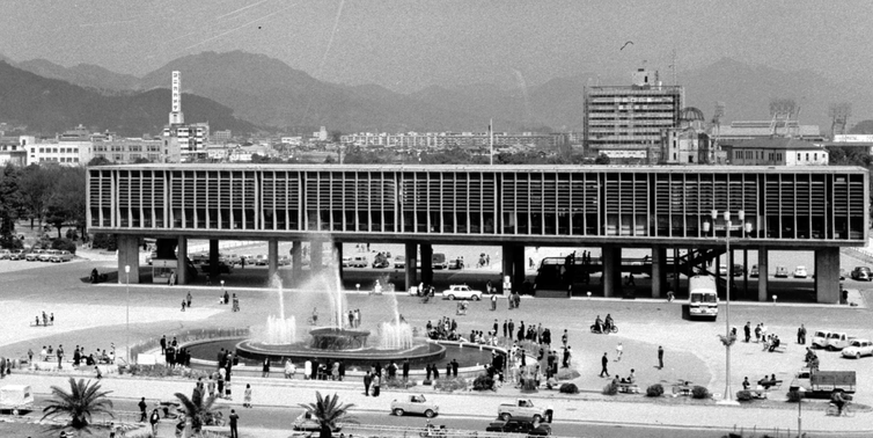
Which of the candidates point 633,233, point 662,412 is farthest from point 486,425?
point 633,233

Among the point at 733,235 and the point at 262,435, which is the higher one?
the point at 733,235

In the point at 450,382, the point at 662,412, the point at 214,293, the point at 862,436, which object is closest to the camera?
the point at 862,436

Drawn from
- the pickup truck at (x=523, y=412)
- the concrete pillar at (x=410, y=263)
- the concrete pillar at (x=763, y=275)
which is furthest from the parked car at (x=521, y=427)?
the concrete pillar at (x=410, y=263)

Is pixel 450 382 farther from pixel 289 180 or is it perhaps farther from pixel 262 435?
pixel 289 180

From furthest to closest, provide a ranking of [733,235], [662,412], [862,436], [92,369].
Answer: [733,235], [92,369], [662,412], [862,436]

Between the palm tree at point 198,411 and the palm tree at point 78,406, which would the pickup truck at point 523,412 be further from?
the palm tree at point 78,406

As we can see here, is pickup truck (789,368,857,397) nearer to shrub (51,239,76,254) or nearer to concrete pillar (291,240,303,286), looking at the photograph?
concrete pillar (291,240,303,286)

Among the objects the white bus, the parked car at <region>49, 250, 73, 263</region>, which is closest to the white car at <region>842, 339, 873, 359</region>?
the white bus
